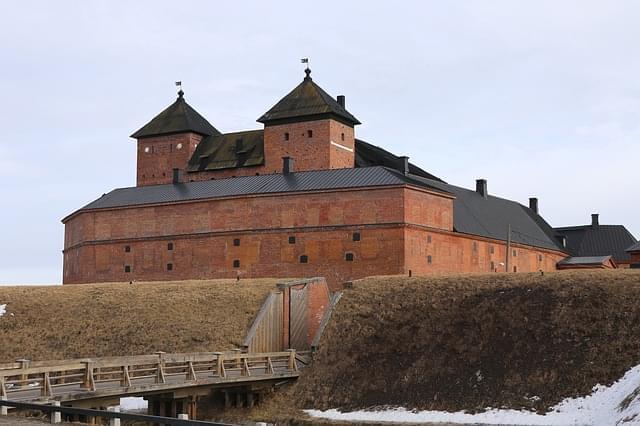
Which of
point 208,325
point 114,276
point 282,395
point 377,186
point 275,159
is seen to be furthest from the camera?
point 275,159

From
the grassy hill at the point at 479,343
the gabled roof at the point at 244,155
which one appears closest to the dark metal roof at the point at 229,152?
the gabled roof at the point at 244,155

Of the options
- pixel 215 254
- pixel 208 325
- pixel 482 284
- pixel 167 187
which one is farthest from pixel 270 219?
pixel 482 284

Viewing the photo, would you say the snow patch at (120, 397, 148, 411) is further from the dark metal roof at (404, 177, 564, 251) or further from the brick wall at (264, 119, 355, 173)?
the brick wall at (264, 119, 355, 173)

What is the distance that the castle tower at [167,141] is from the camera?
6475 centimetres

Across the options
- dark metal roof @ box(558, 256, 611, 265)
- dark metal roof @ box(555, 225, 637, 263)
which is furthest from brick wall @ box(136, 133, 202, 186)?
dark metal roof @ box(555, 225, 637, 263)

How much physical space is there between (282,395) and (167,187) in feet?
85.4

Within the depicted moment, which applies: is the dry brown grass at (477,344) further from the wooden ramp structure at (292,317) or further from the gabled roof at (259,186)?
the gabled roof at (259,186)

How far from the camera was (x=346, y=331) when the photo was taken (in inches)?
1260

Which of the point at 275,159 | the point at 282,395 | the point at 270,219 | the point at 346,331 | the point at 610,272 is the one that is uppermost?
the point at 275,159

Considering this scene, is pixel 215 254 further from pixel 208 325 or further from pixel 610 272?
pixel 610 272

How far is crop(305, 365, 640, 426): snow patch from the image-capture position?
2305 cm

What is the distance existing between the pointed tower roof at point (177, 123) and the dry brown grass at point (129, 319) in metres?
26.9

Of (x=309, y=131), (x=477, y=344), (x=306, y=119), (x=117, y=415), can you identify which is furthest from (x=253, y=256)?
(x=117, y=415)

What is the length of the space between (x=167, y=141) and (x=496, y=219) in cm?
2485
